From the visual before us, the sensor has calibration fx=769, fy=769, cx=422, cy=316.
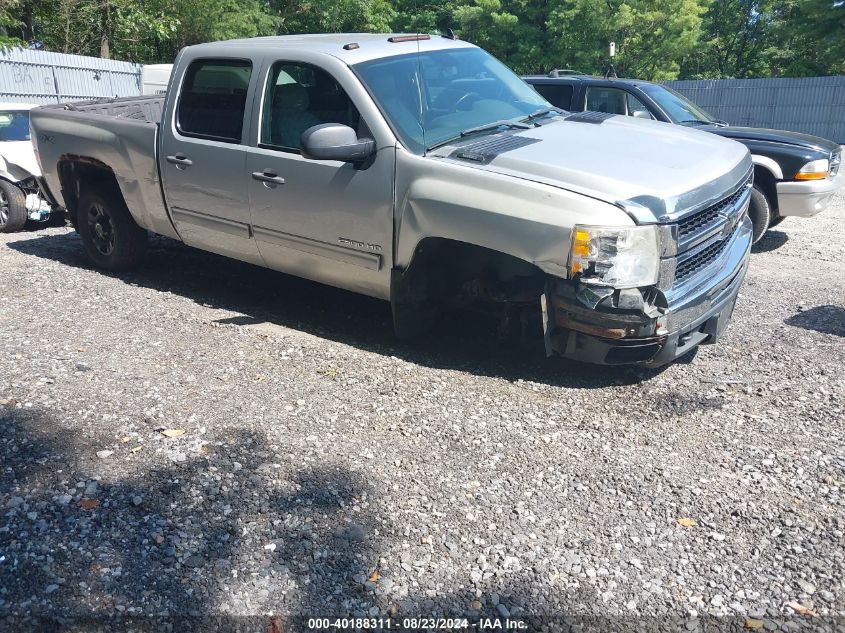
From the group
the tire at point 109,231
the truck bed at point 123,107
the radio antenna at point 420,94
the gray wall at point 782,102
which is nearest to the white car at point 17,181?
the truck bed at point 123,107

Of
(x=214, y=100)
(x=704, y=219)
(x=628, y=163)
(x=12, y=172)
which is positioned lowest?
(x=12, y=172)

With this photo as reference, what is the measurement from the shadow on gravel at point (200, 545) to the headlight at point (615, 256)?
1.63 meters

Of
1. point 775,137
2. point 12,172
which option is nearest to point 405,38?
point 775,137

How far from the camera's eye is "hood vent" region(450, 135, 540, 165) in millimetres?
4531

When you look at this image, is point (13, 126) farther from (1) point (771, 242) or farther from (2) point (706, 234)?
(1) point (771, 242)

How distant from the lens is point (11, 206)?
906cm

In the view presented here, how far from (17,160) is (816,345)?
8.74 m

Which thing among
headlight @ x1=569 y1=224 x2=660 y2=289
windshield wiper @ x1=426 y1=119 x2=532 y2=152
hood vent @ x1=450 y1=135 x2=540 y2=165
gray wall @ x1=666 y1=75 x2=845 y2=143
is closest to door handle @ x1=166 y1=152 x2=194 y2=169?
windshield wiper @ x1=426 y1=119 x2=532 y2=152

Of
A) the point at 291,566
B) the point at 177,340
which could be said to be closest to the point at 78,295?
the point at 177,340

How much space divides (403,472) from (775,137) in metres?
6.37

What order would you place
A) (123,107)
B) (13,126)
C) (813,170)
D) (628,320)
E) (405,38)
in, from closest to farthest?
(628,320)
(405,38)
(123,107)
(813,170)
(13,126)

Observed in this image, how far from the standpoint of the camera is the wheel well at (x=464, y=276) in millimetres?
4672

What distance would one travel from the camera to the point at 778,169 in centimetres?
780

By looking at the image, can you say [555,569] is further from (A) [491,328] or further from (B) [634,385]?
(A) [491,328]
